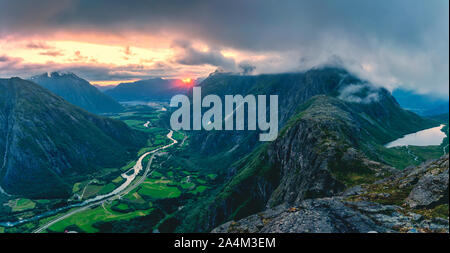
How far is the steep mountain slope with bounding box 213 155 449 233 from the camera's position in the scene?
106ft

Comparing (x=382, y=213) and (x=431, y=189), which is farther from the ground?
(x=431, y=189)

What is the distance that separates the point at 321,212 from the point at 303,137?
372ft

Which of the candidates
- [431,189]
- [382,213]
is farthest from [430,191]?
[382,213]

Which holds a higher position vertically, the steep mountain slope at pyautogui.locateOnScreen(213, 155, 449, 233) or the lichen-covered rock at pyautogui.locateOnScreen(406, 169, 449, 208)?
the lichen-covered rock at pyautogui.locateOnScreen(406, 169, 449, 208)

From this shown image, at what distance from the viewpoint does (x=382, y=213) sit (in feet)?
119

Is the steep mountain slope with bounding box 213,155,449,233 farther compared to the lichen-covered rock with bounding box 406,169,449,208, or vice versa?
the lichen-covered rock with bounding box 406,169,449,208

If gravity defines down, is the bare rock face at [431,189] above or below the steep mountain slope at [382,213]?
above

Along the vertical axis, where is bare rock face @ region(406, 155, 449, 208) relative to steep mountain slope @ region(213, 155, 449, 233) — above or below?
above

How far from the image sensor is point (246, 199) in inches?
7539

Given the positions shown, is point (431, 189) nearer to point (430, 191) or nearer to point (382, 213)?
point (430, 191)

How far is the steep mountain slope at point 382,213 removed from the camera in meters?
32.4

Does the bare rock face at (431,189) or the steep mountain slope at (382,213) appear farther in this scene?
the bare rock face at (431,189)
